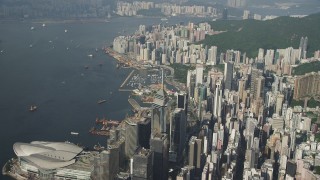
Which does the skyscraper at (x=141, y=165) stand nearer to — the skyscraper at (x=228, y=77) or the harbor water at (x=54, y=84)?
the harbor water at (x=54, y=84)

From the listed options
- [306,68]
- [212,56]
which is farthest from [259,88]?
[212,56]

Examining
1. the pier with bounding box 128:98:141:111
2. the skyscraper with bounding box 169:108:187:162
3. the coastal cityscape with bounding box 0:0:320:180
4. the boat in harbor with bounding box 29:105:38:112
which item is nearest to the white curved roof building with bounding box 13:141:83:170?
the coastal cityscape with bounding box 0:0:320:180

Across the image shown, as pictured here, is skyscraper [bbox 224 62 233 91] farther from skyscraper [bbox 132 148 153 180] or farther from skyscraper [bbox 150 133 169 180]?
skyscraper [bbox 132 148 153 180]

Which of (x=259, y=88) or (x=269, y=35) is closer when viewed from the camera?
(x=259, y=88)

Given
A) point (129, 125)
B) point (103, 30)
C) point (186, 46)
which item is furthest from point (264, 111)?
point (103, 30)

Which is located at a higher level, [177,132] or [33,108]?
[177,132]

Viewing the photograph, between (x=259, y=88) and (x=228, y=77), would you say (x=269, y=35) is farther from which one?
(x=259, y=88)
